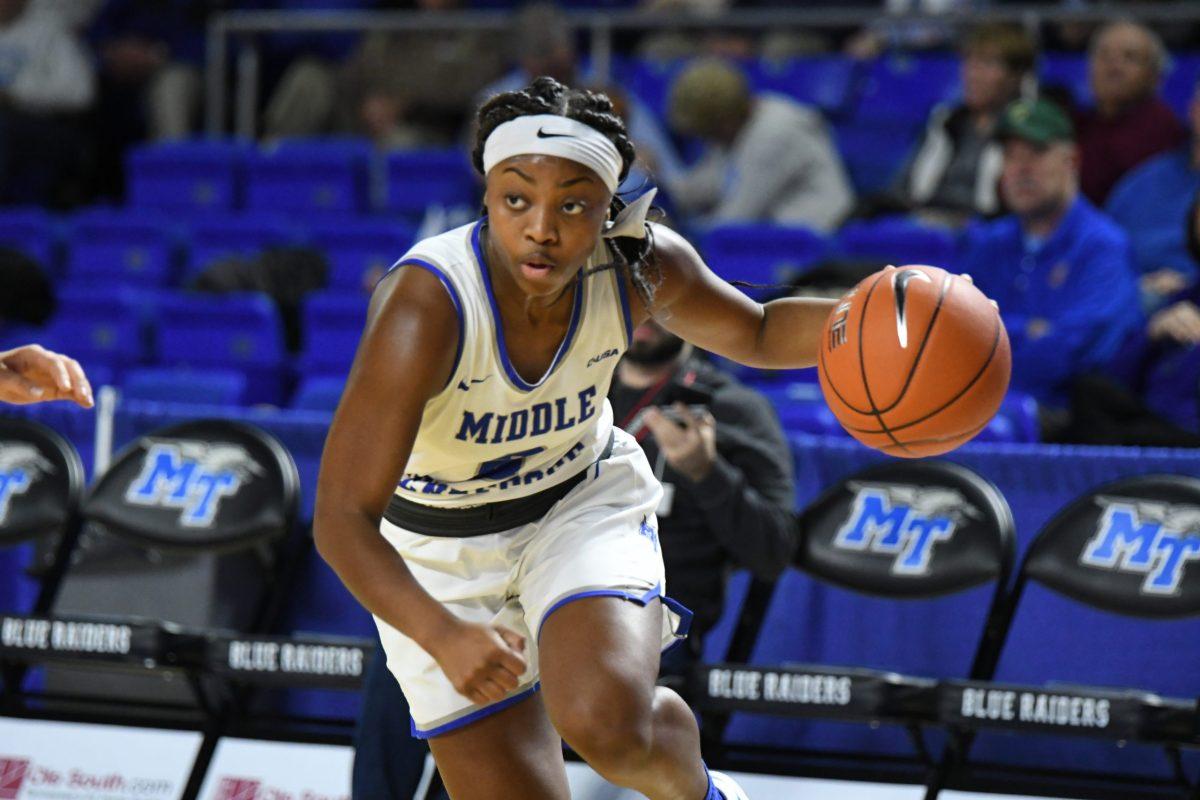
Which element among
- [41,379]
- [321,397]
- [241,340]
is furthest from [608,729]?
[241,340]

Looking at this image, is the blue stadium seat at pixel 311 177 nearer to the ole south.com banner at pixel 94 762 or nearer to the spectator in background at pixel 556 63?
the spectator in background at pixel 556 63

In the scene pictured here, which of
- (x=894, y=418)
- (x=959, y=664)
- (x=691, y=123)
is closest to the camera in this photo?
(x=894, y=418)

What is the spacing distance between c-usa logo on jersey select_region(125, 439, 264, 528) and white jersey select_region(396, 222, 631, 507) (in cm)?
189

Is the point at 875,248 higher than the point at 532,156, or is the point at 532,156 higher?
the point at 532,156

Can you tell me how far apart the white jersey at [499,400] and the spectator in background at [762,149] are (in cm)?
442

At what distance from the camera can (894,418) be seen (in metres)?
3.33

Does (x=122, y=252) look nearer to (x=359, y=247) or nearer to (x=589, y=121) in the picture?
(x=359, y=247)

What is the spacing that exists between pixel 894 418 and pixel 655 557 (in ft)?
1.79

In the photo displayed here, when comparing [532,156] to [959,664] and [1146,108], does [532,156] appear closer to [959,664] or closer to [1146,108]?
[959,664]

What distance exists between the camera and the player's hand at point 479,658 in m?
2.68

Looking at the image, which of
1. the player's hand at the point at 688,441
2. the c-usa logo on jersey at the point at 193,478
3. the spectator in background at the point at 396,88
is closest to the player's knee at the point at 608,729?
the player's hand at the point at 688,441

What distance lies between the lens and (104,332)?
7.77m

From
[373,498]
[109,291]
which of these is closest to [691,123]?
[109,291]

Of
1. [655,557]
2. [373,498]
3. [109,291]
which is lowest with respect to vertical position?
[109,291]
